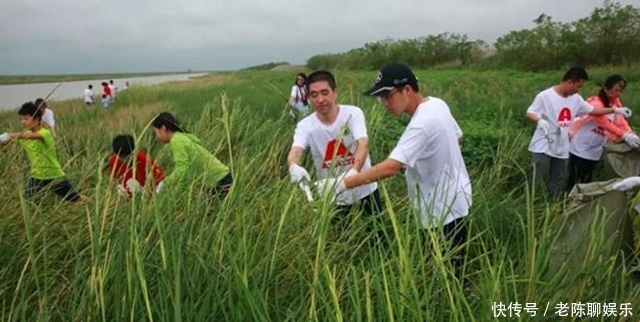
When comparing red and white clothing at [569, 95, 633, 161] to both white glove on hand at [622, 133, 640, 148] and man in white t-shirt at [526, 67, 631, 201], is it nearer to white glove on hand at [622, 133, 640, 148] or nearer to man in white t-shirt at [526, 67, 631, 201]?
man in white t-shirt at [526, 67, 631, 201]

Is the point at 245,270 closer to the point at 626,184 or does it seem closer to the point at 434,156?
the point at 434,156

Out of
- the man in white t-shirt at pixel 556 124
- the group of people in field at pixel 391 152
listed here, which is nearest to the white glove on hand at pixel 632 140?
the group of people in field at pixel 391 152

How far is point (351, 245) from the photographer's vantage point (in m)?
1.94

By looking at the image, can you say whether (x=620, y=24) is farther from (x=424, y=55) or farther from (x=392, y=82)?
(x=392, y=82)

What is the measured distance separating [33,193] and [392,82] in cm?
165

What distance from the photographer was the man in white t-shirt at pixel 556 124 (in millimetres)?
3625

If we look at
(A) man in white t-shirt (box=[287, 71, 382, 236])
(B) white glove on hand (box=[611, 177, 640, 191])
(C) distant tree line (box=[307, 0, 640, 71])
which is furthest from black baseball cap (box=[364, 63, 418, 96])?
(C) distant tree line (box=[307, 0, 640, 71])

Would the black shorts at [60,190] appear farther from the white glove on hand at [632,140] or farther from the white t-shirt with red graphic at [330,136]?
the white glove on hand at [632,140]

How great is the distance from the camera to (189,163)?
2.07m

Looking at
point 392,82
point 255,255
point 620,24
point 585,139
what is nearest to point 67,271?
point 255,255

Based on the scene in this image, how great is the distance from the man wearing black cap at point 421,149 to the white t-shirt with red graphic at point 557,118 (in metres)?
1.91

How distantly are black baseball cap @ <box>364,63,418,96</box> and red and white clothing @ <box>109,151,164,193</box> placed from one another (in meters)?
0.88

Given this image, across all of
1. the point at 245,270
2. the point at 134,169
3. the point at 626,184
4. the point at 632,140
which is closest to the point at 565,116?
the point at 632,140

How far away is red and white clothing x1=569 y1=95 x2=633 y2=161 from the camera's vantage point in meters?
3.76
